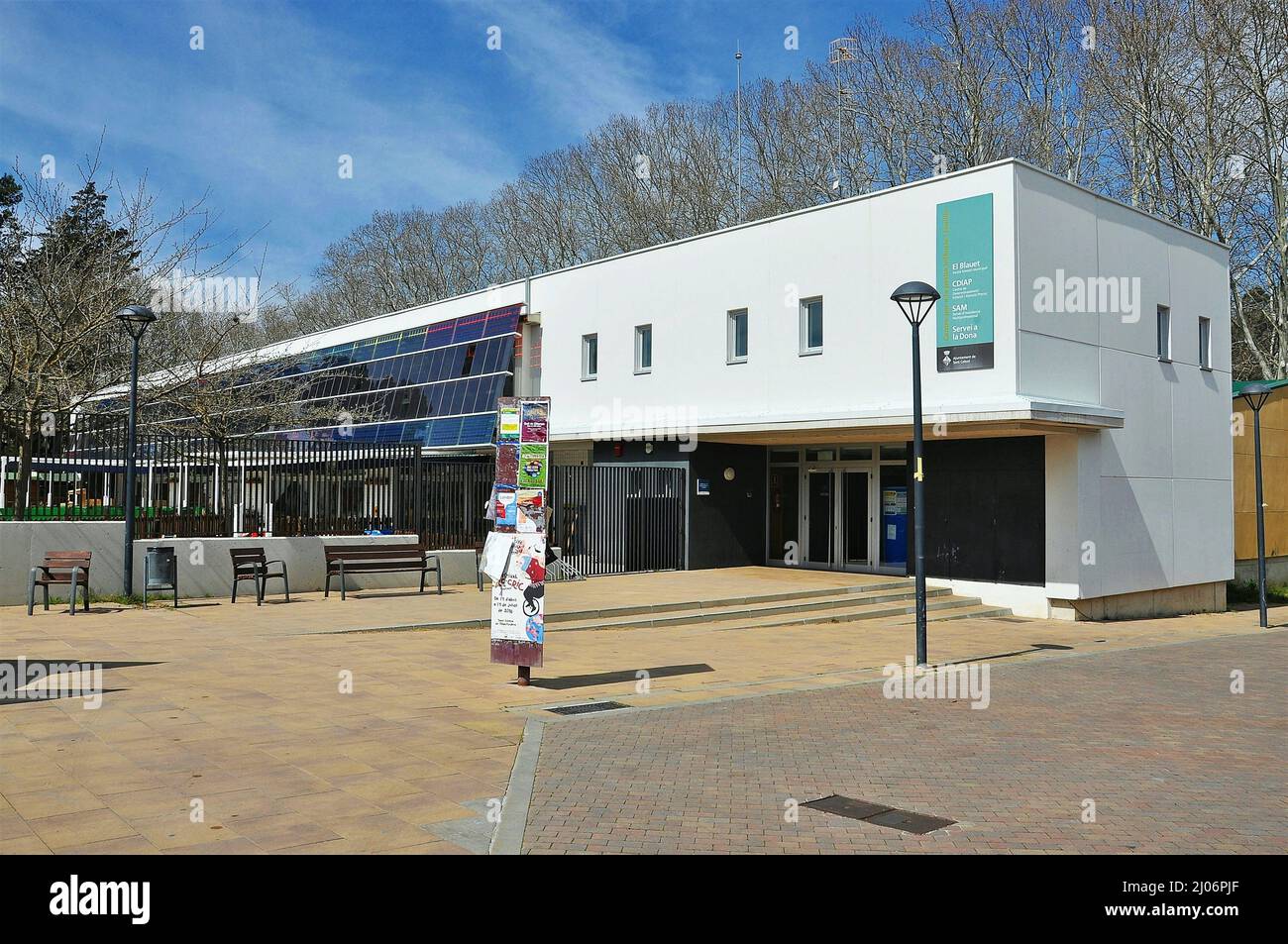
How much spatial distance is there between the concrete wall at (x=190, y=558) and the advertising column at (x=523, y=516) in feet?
31.2

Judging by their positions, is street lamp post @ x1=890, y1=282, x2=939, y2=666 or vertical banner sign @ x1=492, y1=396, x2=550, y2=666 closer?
vertical banner sign @ x1=492, y1=396, x2=550, y2=666

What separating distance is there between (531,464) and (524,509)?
1.53 ft

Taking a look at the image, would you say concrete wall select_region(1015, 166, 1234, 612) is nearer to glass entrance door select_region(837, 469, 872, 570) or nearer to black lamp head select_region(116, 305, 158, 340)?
glass entrance door select_region(837, 469, 872, 570)

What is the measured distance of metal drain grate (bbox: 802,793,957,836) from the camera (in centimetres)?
641

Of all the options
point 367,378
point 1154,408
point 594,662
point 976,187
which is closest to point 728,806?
point 594,662

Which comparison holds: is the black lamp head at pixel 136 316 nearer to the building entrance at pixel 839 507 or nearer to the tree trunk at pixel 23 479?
the tree trunk at pixel 23 479

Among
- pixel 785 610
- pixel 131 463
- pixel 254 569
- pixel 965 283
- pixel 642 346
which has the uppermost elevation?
pixel 965 283

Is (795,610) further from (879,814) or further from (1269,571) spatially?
(1269,571)

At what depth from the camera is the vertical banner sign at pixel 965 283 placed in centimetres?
2005

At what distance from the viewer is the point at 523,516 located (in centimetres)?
1083

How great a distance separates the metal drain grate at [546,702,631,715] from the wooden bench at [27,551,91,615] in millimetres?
9147

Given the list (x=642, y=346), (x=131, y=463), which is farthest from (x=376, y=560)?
(x=642, y=346)

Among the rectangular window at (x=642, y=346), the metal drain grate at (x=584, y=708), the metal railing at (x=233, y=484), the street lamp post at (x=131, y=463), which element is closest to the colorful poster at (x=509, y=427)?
the metal drain grate at (x=584, y=708)

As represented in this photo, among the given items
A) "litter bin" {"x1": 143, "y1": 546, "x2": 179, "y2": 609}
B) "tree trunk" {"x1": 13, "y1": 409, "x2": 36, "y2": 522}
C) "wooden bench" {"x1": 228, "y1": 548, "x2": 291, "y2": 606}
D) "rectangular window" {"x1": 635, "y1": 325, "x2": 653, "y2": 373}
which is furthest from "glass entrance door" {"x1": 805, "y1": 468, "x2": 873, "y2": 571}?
"tree trunk" {"x1": 13, "y1": 409, "x2": 36, "y2": 522}
